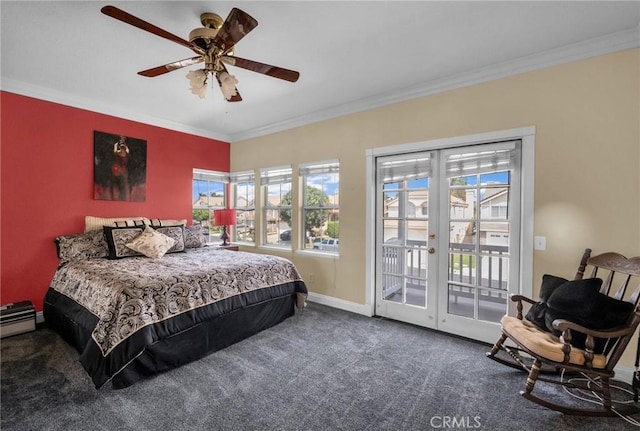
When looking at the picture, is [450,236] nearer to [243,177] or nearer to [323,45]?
[323,45]

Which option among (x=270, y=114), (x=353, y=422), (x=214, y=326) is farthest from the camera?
(x=270, y=114)

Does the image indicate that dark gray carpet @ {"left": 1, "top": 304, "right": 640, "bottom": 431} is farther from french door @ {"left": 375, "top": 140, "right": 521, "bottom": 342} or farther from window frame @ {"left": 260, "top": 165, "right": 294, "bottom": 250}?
window frame @ {"left": 260, "top": 165, "right": 294, "bottom": 250}

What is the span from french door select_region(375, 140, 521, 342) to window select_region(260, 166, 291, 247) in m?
1.62

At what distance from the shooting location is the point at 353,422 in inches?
71.1

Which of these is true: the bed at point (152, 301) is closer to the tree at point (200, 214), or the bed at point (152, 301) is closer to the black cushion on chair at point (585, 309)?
the tree at point (200, 214)

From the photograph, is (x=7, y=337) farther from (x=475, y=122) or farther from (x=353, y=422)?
(x=475, y=122)

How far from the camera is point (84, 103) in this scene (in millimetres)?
3592

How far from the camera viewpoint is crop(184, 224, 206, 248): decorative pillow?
416 cm

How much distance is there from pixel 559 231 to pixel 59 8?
4.24 meters

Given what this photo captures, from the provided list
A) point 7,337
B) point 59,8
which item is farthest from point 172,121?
point 7,337

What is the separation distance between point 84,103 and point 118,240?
70.2 inches
